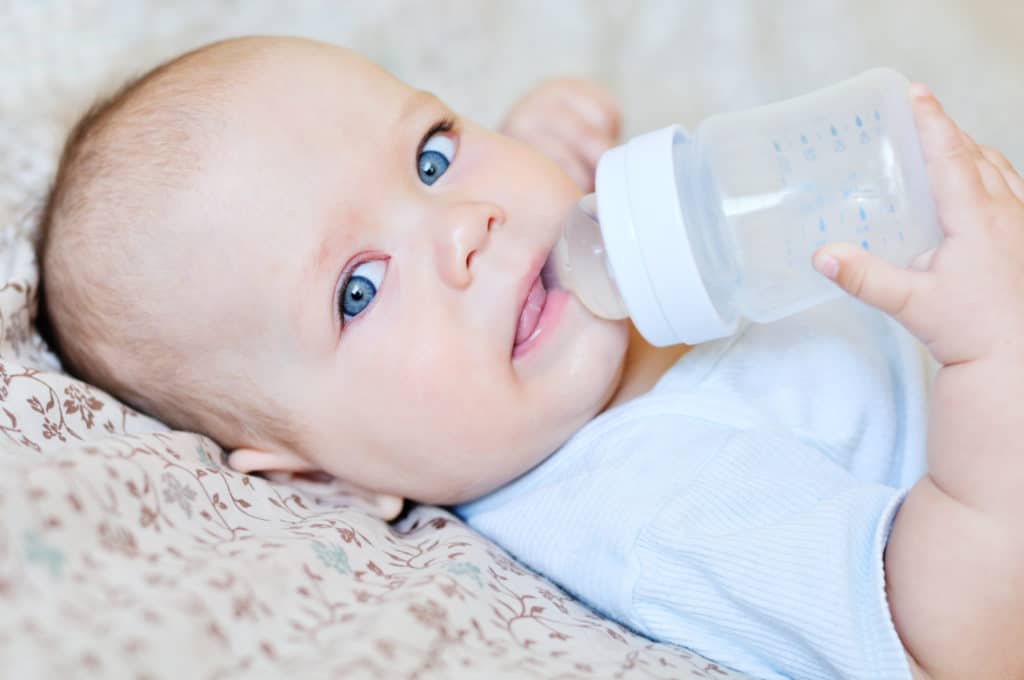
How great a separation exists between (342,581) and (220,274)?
15.9 inches

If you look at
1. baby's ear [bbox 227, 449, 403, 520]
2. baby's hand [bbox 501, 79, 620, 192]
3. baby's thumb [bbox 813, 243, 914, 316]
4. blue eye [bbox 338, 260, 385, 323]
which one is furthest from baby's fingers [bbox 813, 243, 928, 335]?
baby's hand [bbox 501, 79, 620, 192]

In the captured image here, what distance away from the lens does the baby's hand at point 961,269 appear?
90 centimetres

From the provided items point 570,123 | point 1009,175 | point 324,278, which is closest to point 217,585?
point 324,278

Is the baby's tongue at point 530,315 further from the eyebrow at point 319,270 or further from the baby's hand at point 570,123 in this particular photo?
the baby's hand at point 570,123

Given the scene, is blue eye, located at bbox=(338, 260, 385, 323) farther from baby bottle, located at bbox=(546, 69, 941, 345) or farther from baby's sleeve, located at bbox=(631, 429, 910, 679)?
baby's sleeve, located at bbox=(631, 429, 910, 679)

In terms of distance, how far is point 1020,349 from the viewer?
0.90 m

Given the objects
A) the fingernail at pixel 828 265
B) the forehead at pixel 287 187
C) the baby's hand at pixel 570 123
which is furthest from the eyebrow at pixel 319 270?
the baby's hand at pixel 570 123

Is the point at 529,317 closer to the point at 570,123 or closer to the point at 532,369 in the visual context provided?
the point at 532,369

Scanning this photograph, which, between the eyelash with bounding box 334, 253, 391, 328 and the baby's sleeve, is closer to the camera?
the baby's sleeve

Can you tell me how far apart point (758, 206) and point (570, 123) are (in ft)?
2.26

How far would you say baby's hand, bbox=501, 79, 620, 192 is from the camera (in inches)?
Result: 63.6

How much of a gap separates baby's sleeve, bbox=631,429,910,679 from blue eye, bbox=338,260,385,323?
1.30 feet

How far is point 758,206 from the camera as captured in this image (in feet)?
3.22

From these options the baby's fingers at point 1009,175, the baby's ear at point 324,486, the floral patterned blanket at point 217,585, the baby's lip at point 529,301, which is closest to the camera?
the floral patterned blanket at point 217,585
